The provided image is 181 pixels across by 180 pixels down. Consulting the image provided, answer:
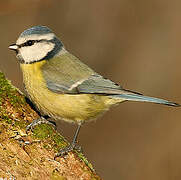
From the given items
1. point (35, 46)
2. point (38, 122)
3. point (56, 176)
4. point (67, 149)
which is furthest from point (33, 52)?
point (56, 176)

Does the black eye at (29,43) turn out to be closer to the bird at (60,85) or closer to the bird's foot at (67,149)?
the bird at (60,85)

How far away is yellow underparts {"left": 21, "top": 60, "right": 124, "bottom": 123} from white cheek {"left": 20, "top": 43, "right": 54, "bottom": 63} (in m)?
0.06

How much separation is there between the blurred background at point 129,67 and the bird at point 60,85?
2.52m

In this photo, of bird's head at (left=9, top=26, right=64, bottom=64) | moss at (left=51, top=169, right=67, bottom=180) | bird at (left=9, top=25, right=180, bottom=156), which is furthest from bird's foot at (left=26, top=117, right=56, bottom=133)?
bird's head at (left=9, top=26, right=64, bottom=64)

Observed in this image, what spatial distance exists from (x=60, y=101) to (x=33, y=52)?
52cm

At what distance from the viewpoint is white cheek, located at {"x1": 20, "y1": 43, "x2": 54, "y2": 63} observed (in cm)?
324

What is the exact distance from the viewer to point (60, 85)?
314cm

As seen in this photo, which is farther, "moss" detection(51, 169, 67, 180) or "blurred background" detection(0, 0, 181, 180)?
"blurred background" detection(0, 0, 181, 180)

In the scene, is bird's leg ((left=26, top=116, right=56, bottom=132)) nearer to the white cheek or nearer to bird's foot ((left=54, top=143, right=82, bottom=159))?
bird's foot ((left=54, top=143, right=82, bottom=159))

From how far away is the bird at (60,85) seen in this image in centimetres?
312

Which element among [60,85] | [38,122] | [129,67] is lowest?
[129,67]

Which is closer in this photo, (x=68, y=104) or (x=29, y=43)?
(x=68, y=104)

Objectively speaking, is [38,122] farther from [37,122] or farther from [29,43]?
[29,43]

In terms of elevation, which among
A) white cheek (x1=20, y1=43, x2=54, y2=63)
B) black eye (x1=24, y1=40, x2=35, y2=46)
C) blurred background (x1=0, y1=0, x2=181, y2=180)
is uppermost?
black eye (x1=24, y1=40, x2=35, y2=46)
